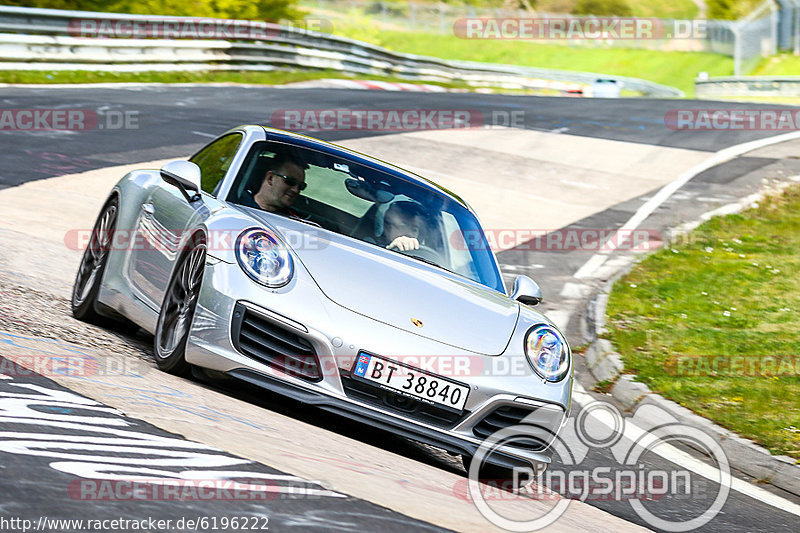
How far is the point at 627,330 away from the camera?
9266 millimetres

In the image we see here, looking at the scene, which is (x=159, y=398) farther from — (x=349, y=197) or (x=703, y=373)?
(x=703, y=373)

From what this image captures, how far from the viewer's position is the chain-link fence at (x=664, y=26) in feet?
175

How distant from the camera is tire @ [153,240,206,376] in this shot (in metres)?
5.22

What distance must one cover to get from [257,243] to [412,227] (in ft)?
4.23
